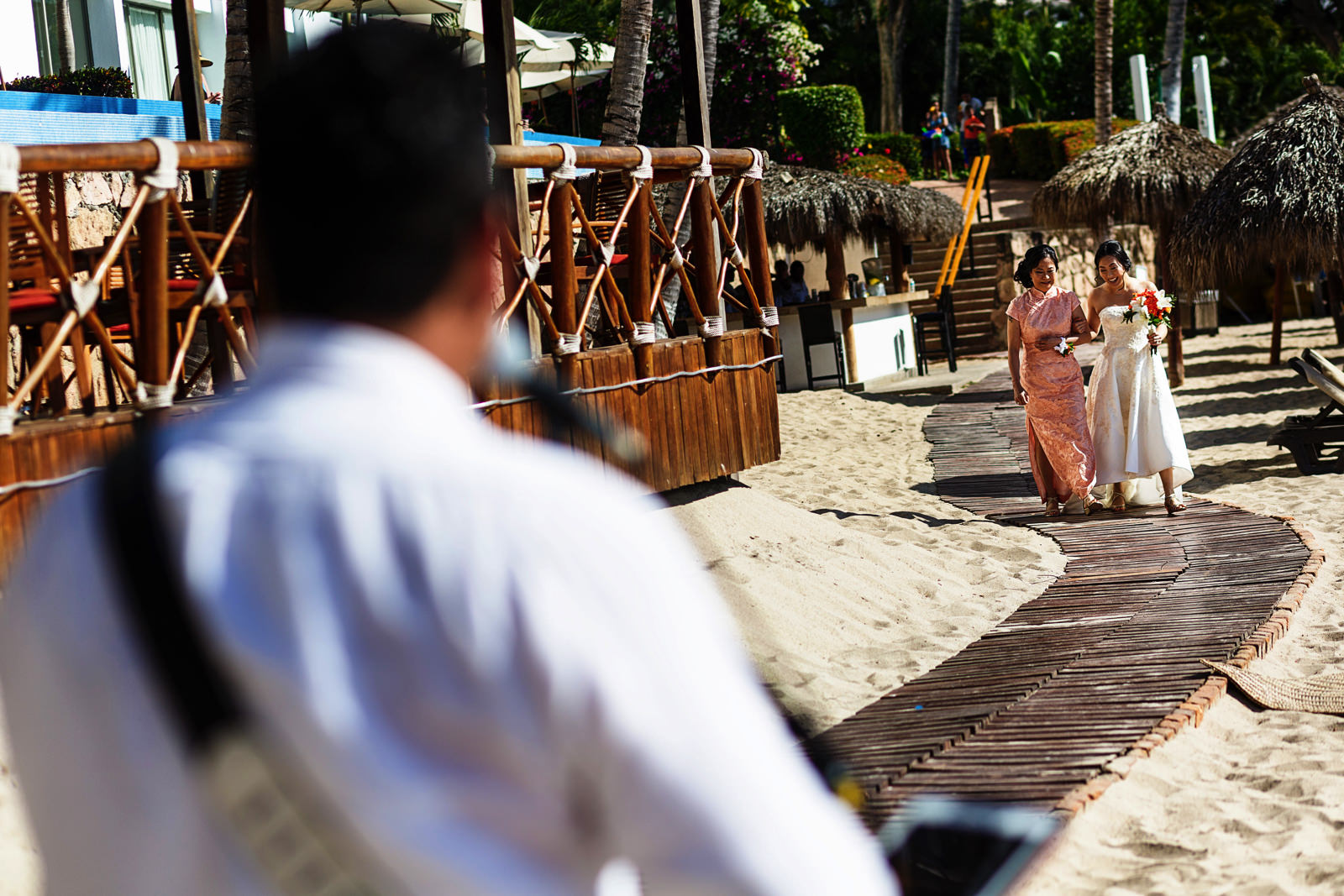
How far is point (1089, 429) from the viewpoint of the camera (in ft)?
31.1

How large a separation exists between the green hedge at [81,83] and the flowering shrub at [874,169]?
18.4 meters

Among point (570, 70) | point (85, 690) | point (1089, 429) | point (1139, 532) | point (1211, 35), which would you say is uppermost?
point (1211, 35)

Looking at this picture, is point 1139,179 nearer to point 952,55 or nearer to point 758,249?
point 758,249

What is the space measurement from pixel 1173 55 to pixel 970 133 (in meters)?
4.63

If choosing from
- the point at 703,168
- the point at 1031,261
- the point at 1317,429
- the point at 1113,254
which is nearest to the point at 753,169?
the point at 703,168

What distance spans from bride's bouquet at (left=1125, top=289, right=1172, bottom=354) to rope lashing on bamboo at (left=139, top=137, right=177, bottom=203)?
6.53 metres

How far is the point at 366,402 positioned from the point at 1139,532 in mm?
8286

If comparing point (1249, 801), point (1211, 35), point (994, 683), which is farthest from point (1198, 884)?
point (1211, 35)

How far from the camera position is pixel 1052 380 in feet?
30.8

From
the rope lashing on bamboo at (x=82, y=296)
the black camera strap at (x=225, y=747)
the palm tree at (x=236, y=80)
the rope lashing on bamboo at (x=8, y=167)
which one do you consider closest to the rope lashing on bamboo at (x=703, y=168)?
the palm tree at (x=236, y=80)

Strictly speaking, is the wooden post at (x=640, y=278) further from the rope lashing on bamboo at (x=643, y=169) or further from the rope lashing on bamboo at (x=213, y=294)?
the rope lashing on bamboo at (x=213, y=294)

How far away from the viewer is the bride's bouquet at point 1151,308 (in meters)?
8.91

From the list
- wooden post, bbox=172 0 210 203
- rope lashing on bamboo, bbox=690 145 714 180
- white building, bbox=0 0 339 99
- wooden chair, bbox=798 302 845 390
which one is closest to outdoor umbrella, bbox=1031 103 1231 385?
wooden chair, bbox=798 302 845 390

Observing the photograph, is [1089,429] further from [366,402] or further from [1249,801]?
[366,402]
